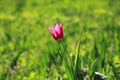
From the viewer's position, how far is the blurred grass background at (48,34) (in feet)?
13.9

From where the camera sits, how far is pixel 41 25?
771 centimetres

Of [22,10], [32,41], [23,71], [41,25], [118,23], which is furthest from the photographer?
[22,10]

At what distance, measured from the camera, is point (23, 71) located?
14.1 feet

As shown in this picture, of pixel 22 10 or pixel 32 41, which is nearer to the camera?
pixel 32 41

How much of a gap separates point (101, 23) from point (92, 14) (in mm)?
974

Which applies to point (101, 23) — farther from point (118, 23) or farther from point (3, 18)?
point (3, 18)

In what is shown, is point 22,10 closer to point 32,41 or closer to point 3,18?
point 3,18

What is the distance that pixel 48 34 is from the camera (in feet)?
22.4

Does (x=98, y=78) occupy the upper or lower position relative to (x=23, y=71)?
upper

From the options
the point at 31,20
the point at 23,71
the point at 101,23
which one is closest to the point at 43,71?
the point at 23,71

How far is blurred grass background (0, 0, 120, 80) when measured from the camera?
4.25m

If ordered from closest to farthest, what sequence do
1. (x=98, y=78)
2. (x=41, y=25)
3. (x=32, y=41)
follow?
1. (x=98, y=78)
2. (x=32, y=41)
3. (x=41, y=25)

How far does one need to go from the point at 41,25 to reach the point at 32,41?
1634 mm

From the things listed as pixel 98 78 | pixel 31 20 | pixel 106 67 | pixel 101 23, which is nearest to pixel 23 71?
pixel 106 67
